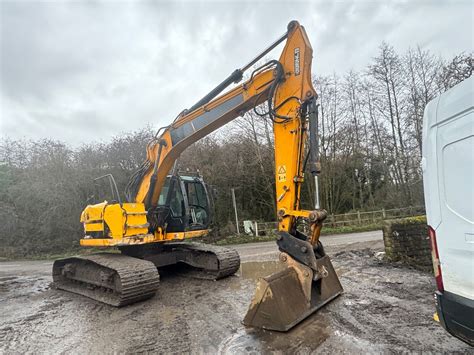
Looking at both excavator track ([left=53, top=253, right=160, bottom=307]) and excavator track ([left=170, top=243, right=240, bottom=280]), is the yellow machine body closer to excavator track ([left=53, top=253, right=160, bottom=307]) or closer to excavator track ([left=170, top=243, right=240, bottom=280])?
excavator track ([left=53, top=253, right=160, bottom=307])

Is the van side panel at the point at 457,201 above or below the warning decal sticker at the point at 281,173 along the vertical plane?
below

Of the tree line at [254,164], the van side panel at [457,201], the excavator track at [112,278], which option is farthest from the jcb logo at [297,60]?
the tree line at [254,164]

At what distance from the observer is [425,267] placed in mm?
6574

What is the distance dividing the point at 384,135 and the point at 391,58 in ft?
16.0

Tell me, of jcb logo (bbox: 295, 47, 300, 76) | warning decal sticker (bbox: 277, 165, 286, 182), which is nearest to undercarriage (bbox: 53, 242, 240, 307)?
warning decal sticker (bbox: 277, 165, 286, 182)

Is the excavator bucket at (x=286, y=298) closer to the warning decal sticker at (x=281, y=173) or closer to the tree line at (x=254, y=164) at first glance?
the warning decal sticker at (x=281, y=173)

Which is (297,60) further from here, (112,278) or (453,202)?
(112,278)

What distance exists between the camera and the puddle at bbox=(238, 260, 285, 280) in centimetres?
738

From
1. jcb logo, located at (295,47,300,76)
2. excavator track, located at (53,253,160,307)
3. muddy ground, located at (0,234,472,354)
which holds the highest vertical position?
jcb logo, located at (295,47,300,76)

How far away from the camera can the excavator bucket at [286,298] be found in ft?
12.6

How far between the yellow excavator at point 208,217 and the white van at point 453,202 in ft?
5.62

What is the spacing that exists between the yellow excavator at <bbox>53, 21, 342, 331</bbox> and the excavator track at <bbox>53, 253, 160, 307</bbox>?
2 centimetres

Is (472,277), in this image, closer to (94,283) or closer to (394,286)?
(394,286)

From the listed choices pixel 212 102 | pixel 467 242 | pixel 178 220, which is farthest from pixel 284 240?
pixel 178 220
